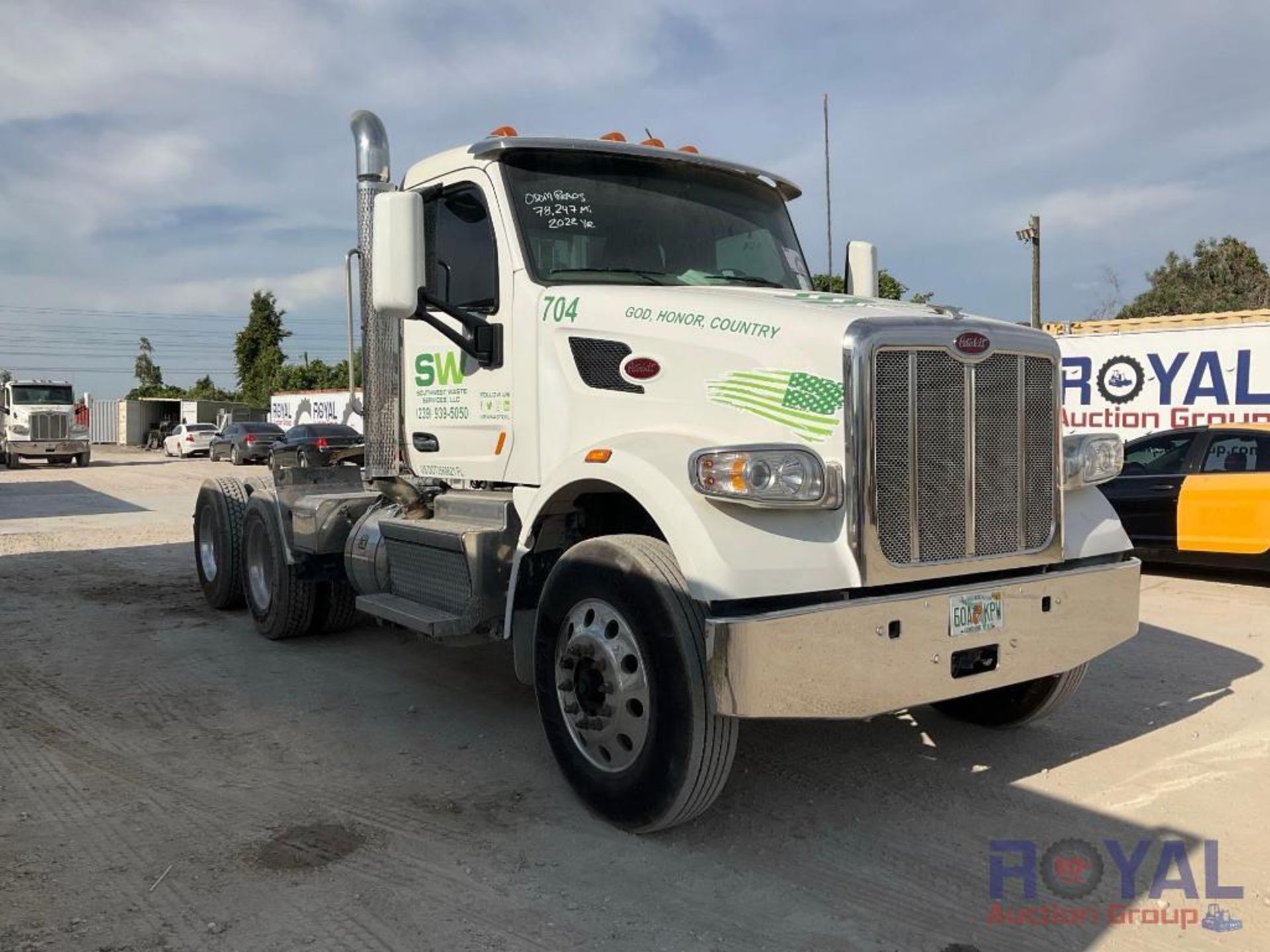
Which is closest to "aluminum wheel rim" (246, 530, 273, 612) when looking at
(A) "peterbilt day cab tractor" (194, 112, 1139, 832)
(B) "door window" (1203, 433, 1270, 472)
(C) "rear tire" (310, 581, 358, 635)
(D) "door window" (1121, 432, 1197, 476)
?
(C) "rear tire" (310, 581, 358, 635)

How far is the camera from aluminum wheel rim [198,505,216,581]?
839 cm

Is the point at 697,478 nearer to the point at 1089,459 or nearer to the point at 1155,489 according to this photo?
the point at 1089,459

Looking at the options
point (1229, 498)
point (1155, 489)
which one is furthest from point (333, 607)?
point (1229, 498)

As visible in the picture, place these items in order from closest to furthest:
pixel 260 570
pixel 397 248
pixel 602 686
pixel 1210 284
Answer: pixel 602 686 → pixel 397 248 → pixel 260 570 → pixel 1210 284

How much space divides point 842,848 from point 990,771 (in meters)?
1.12

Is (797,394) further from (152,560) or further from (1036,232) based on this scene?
(1036,232)

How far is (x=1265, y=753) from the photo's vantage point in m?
4.70

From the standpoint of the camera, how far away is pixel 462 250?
503 centimetres

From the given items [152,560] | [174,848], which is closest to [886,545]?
[174,848]

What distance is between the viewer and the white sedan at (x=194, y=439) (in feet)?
134

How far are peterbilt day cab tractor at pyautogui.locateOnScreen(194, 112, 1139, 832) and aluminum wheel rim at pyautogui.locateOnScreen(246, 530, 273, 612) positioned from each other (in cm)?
192

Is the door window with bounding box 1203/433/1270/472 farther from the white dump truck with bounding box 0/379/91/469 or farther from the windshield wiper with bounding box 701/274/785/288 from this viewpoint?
the white dump truck with bounding box 0/379/91/469

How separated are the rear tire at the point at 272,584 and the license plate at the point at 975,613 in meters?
4.56

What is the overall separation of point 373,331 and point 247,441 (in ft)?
98.2
